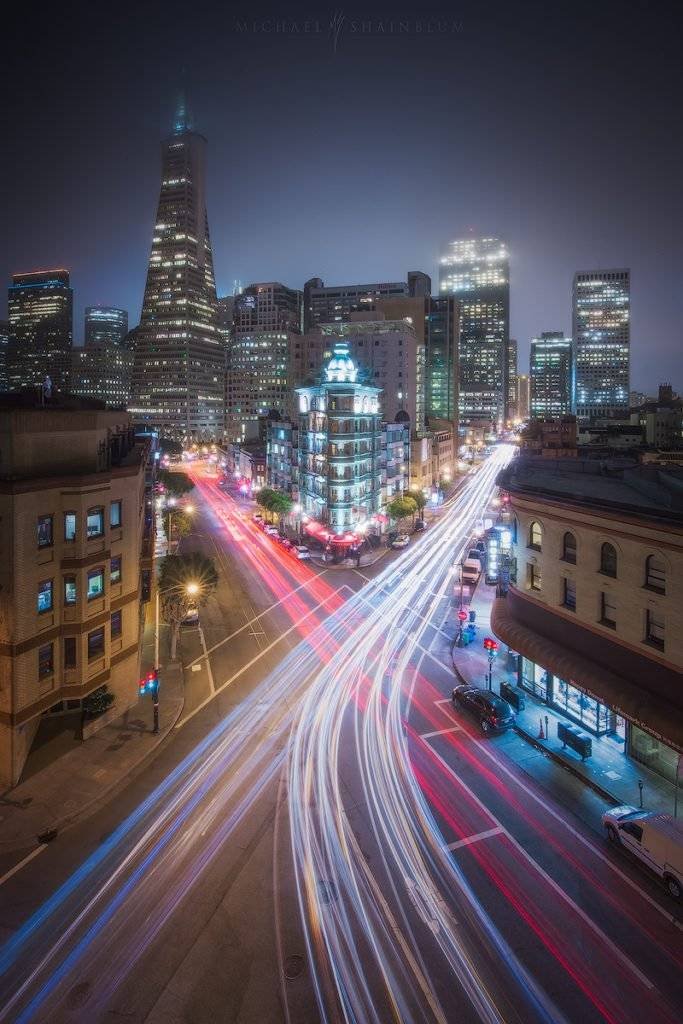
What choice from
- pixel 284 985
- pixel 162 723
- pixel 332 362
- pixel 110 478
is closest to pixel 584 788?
pixel 284 985

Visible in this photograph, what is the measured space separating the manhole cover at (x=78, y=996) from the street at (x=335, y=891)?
7cm

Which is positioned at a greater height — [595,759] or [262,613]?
[262,613]

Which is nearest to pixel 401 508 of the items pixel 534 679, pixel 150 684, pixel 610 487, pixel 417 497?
pixel 417 497

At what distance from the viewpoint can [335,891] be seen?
1709 centimetres

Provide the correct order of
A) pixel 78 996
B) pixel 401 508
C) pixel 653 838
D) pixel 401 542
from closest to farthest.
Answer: pixel 78 996, pixel 653 838, pixel 401 542, pixel 401 508

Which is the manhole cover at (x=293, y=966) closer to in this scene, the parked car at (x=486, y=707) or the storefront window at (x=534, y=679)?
the parked car at (x=486, y=707)

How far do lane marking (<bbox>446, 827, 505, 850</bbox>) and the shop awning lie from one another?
6.91m

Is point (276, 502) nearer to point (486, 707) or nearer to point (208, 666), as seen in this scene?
point (208, 666)

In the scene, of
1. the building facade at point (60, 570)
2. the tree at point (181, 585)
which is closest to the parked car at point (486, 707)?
the building facade at point (60, 570)

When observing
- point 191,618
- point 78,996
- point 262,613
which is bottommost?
point 78,996

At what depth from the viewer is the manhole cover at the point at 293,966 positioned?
14.3 meters

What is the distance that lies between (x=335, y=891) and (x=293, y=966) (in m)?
2.81

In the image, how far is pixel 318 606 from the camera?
151 feet

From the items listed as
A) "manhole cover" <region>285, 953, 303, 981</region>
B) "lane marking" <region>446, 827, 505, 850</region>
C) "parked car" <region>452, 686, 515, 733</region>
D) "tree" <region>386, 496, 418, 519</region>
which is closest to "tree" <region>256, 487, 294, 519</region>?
"tree" <region>386, 496, 418, 519</region>
